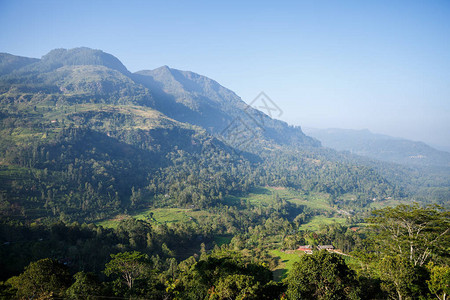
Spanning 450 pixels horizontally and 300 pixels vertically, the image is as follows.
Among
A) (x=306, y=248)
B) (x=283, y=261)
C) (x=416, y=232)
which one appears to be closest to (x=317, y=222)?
(x=306, y=248)

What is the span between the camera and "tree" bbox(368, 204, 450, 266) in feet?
53.4

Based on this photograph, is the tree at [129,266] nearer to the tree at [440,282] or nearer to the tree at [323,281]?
the tree at [323,281]

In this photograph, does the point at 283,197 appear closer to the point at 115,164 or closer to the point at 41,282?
the point at 115,164

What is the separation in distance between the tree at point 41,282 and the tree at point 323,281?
579 inches

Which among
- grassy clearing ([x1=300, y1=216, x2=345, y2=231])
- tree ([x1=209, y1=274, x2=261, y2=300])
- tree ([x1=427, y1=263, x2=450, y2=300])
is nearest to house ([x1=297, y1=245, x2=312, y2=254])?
tree ([x1=427, y1=263, x2=450, y2=300])

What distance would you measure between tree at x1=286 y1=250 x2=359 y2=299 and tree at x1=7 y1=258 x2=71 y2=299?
14704 mm

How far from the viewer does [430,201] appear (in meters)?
117

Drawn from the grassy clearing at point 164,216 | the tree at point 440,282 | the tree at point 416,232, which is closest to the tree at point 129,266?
the tree at point 440,282

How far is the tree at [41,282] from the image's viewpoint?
1370cm

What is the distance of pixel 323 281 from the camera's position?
44.2ft

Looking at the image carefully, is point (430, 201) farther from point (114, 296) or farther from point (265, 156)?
point (114, 296)

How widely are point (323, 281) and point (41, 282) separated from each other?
17.4m

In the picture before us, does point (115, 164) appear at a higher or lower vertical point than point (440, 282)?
lower

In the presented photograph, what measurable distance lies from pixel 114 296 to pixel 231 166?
127422 millimetres
